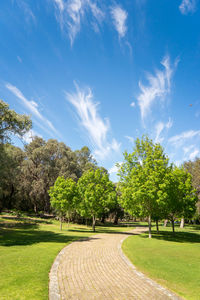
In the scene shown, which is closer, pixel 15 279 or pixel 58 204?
pixel 15 279

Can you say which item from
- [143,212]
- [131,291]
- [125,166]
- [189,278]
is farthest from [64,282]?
[125,166]

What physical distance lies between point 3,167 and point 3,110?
612 cm

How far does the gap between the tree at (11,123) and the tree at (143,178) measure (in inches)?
542

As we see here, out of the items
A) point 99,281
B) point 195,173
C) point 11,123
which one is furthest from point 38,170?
point 99,281

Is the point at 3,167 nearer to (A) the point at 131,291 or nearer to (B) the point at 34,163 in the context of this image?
(A) the point at 131,291

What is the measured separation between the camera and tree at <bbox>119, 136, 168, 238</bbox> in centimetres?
2250

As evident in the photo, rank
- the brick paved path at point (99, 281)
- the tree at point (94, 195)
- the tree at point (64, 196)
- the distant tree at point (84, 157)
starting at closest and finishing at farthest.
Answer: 1. the brick paved path at point (99, 281)
2. the tree at point (94, 195)
3. the tree at point (64, 196)
4. the distant tree at point (84, 157)

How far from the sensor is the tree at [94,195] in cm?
2897

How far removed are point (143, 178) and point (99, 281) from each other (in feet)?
53.3

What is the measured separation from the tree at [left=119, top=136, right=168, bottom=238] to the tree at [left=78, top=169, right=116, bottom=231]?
11.2 feet

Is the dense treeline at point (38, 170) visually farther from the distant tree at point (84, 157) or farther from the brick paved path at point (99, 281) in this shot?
the brick paved path at point (99, 281)

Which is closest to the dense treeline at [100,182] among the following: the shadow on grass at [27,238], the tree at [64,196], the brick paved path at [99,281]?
the tree at [64,196]

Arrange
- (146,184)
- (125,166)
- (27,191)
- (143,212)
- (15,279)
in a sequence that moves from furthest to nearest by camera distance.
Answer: (27,191), (125,166), (143,212), (146,184), (15,279)

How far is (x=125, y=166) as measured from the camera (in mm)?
27594
